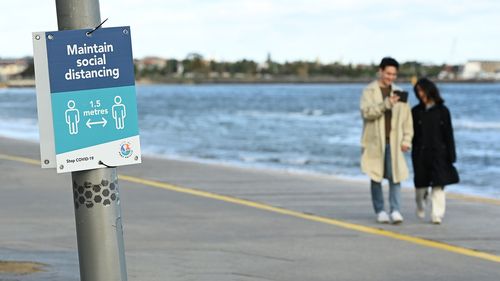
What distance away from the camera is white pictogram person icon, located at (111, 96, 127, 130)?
4340 mm

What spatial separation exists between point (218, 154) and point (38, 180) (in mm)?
16372

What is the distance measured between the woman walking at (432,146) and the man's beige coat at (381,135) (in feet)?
A: 0.72

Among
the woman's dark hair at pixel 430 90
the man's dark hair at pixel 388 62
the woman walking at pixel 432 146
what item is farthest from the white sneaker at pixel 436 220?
the man's dark hair at pixel 388 62

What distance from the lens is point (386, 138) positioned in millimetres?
10297

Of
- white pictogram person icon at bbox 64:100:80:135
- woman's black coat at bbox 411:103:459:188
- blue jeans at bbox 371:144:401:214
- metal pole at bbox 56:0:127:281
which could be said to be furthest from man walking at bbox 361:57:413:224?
white pictogram person icon at bbox 64:100:80:135

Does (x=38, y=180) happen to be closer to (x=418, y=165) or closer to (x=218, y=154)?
(x=418, y=165)

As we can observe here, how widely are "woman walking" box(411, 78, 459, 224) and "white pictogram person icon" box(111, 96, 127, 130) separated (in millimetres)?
6278

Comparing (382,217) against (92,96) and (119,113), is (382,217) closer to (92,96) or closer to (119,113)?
(119,113)

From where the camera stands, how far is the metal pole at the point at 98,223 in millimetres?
4469

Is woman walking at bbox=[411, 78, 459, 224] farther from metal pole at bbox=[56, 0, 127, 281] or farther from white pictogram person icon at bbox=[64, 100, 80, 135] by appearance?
white pictogram person icon at bbox=[64, 100, 80, 135]

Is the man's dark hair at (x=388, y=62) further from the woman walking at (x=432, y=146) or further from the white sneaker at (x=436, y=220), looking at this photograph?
the white sneaker at (x=436, y=220)

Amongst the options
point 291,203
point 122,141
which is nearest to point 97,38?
point 122,141

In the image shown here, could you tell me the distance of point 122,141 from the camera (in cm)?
441

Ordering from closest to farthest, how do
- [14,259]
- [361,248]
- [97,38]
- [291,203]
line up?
[97,38] < [14,259] < [361,248] < [291,203]
